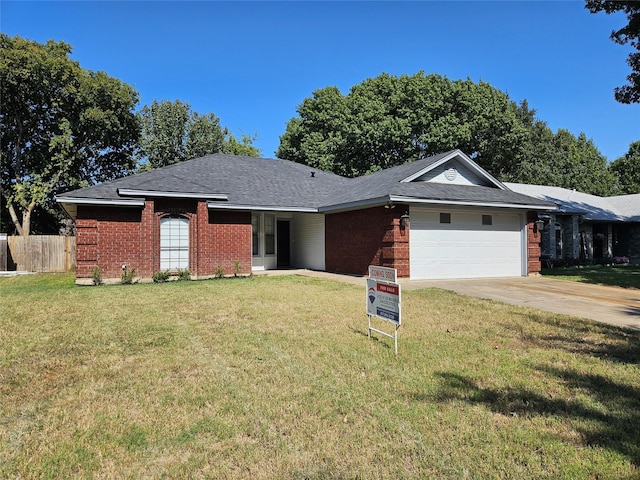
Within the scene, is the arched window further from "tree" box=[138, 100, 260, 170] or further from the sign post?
"tree" box=[138, 100, 260, 170]

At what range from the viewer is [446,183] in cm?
1552

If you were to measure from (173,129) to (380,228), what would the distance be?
26049 mm

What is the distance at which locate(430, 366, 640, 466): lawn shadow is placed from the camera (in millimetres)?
2912

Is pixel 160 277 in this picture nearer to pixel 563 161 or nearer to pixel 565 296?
pixel 565 296

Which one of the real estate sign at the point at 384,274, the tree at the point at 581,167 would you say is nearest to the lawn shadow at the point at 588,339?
the real estate sign at the point at 384,274

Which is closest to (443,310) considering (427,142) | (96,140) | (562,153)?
(427,142)

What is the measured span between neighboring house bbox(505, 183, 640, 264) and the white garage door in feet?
23.9

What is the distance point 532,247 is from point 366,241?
6888 millimetres

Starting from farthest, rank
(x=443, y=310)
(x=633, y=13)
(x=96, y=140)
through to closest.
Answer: (x=96, y=140) → (x=633, y=13) → (x=443, y=310)

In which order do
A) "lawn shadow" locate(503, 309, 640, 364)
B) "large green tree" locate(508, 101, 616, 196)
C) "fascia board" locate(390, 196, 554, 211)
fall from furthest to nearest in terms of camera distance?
"large green tree" locate(508, 101, 616, 196)
"fascia board" locate(390, 196, 554, 211)
"lawn shadow" locate(503, 309, 640, 364)

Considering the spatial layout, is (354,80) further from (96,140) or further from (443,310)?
(443,310)

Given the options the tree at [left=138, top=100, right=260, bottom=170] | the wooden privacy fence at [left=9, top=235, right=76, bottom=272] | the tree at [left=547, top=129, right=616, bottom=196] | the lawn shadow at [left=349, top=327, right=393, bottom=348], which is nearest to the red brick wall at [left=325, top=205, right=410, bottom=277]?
the lawn shadow at [left=349, top=327, right=393, bottom=348]

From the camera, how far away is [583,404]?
3.49 metres

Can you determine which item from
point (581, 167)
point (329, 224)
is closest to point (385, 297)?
point (329, 224)
